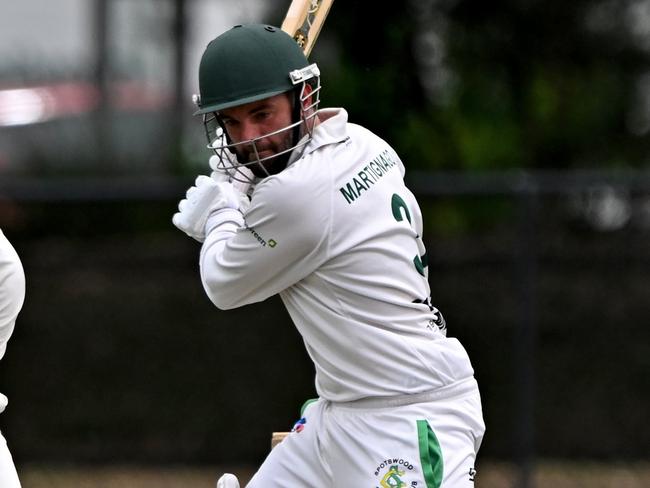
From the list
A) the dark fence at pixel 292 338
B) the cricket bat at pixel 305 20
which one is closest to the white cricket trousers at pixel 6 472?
the cricket bat at pixel 305 20

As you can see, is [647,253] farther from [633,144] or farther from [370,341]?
[370,341]

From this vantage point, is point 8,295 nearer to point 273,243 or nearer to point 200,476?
point 273,243

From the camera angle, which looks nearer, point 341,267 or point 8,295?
point 341,267

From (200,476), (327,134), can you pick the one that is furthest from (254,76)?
(200,476)

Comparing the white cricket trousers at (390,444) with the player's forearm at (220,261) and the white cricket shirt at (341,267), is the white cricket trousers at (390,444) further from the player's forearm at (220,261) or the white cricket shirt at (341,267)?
the player's forearm at (220,261)

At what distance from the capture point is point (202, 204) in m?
4.46

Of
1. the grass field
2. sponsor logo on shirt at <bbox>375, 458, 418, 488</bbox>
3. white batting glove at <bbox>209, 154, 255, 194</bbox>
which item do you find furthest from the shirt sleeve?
the grass field

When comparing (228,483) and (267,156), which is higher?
(267,156)

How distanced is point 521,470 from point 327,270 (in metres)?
4.44

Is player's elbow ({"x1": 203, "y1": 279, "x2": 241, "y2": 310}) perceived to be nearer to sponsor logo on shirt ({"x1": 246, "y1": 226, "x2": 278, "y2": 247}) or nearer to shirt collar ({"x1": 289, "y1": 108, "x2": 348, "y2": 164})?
sponsor logo on shirt ({"x1": 246, "y1": 226, "x2": 278, "y2": 247})

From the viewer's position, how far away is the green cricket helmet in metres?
4.21

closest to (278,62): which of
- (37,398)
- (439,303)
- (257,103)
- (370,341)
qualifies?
(257,103)

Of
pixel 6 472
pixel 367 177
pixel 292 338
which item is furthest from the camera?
pixel 292 338

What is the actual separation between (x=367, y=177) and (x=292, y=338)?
172 inches
